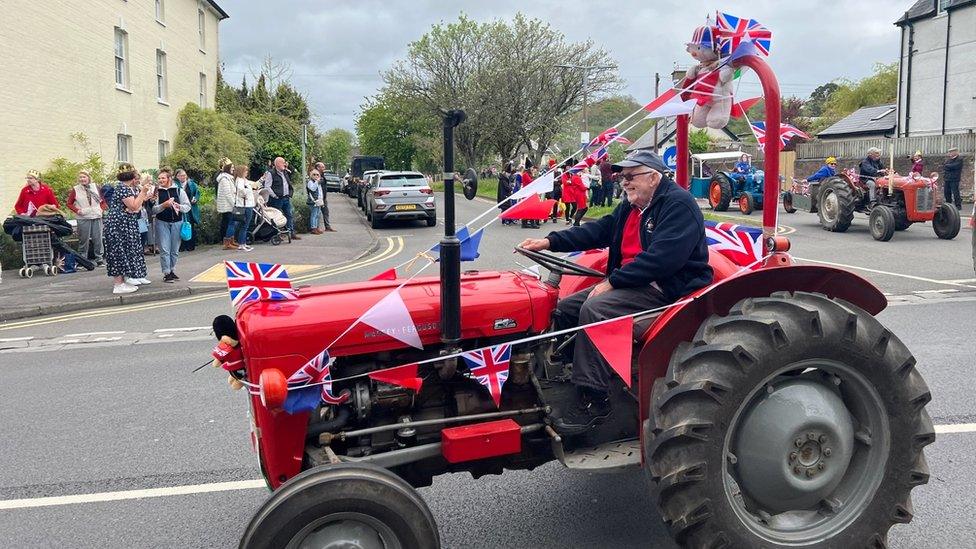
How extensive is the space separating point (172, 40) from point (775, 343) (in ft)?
92.1

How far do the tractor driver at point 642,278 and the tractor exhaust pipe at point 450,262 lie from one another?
58cm

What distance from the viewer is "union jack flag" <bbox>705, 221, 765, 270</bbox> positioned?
3.92 meters

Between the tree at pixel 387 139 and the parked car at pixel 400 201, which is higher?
the tree at pixel 387 139

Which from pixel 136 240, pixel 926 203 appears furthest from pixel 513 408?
pixel 926 203

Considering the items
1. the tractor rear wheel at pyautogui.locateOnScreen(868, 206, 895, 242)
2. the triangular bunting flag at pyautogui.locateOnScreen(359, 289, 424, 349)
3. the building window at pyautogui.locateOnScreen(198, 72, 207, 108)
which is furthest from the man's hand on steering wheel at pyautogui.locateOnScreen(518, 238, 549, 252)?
the building window at pyautogui.locateOnScreen(198, 72, 207, 108)

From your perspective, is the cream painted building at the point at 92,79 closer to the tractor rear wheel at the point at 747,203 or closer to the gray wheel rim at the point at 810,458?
the gray wheel rim at the point at 810,458

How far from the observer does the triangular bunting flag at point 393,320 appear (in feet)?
10.3

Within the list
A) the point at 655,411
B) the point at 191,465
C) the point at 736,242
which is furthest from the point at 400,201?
the point at 655,411

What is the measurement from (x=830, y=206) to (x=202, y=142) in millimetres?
21075

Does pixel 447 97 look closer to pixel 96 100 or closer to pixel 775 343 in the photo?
pixel 96 100

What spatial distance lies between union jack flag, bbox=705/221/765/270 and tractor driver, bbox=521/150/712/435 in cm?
49

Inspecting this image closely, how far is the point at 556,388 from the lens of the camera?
3.45m

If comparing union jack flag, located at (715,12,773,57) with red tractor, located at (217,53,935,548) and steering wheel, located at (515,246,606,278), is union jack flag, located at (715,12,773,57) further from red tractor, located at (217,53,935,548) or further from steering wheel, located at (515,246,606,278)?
steering wheel, located at (515,246,606,278)

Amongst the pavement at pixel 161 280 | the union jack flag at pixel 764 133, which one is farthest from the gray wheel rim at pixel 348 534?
the pavement at pixel 161 280
